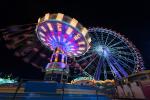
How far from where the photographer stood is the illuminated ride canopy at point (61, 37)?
31.6 metres

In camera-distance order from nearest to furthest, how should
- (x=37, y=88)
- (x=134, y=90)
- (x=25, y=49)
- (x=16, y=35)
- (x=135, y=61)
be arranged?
(x=134, y=90) < (x=37, y=88) < (x=135, y=61) < (x=16, y=35) < (x=25, y=49)

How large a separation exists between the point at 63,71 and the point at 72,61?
27.0 feet

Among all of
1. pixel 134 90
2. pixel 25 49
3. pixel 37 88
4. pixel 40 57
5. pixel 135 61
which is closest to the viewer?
pixel 134 90

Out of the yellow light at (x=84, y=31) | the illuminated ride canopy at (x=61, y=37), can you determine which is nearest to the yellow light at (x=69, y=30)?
the illuminated ride canopy at (x=61, y=37)

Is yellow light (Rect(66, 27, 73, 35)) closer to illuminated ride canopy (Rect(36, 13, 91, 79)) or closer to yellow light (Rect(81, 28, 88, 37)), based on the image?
illuminated ride canopy (Rect(36, 13, 91, 79))

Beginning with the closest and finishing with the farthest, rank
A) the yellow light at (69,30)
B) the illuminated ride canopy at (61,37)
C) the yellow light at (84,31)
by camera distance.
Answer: the illuminated ride canopy at (61,37) < the yellow light at (69,30) < the yellow light at (84,31)

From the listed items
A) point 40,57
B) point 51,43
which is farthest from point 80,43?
point 40,57

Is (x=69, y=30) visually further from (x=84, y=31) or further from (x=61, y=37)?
(x=61, y=37)

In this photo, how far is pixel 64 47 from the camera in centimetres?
3684

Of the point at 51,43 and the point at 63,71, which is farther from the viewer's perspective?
the point at 51,43

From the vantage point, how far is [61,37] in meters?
35.4

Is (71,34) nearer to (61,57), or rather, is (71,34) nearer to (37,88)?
(61,57)

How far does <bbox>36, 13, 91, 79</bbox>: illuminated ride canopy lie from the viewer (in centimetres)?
3159

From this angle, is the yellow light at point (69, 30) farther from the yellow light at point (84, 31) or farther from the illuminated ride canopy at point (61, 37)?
the yellow light at point (84, 31)
